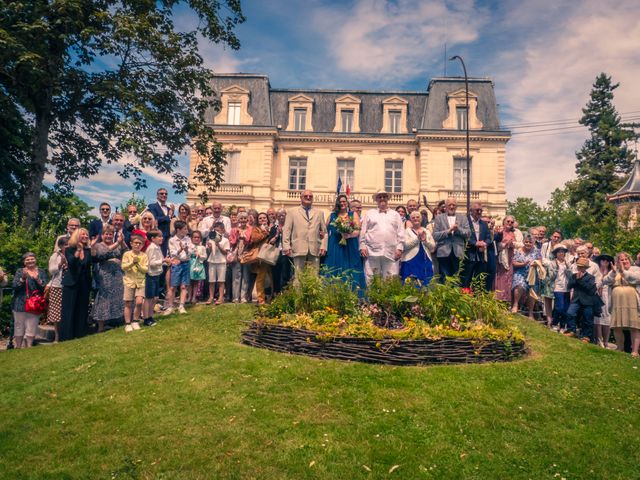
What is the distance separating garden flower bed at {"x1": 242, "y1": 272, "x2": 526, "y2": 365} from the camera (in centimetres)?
661

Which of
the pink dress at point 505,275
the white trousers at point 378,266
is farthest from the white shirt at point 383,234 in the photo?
the pink dress at point 505,275

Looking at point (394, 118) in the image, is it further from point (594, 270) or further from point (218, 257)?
point (218, 257)

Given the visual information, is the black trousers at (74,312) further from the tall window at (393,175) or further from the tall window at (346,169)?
the tall window at (393,175)

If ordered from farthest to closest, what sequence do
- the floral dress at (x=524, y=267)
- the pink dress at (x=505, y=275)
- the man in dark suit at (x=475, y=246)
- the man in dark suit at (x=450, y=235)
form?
the pink dress at (x=505, y=275)
the floral dress at (x=524, y=267)
the man in dark suit at (x=475, y=246)
the man in dark suit at (x=450, y=235)

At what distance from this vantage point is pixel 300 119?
3312cm

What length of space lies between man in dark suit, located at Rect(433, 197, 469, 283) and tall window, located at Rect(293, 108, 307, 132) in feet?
80.8

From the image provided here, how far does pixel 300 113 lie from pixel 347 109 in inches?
144

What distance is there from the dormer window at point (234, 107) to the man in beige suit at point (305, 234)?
24.4m

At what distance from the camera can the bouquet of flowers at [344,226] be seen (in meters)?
9.68

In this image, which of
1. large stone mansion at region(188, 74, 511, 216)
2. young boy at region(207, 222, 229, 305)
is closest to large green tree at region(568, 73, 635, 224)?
large stone mansion at region(188, 74, 511, 216)

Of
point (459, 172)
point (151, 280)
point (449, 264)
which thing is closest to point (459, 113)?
point (459, 172)

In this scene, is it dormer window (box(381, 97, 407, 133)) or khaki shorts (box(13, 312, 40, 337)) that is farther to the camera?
dormer window (box(381, 97, 407, 133))

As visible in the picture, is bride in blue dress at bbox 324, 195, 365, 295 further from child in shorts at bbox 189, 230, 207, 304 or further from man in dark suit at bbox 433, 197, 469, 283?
child in shorts at bbox 189, 230, 207, 304

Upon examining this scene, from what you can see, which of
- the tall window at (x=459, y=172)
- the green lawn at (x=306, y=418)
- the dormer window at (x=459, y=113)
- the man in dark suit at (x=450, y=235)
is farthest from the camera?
the dormer window at (x=459, y=113)
